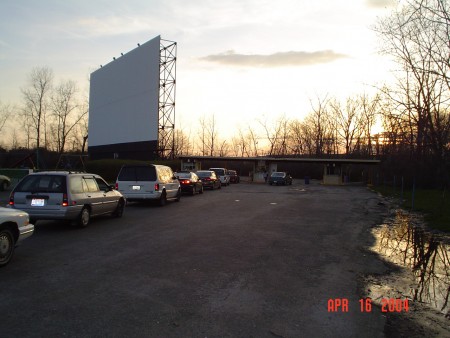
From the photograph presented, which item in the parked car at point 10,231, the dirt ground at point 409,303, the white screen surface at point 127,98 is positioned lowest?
the dirt ground at point 409,303

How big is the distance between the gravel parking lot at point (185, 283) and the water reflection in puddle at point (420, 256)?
0.66 metres

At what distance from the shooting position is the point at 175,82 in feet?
145

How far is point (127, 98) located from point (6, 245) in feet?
143

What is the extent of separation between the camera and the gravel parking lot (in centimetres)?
446

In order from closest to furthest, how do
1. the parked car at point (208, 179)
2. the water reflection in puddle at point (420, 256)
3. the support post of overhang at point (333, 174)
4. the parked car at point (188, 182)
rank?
the water reflection in puddle at point (420, 256) < the parked car at point (188, 182) < the parked car at point (208, 179) < the support post of overhang at point (333, 174)

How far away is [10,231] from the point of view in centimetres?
696

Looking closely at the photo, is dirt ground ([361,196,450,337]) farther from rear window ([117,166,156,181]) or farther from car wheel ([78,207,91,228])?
rear window ([117,166,156,181])

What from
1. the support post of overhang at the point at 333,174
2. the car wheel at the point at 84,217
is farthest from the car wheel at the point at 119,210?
the support post of overhang at the point at 333,174

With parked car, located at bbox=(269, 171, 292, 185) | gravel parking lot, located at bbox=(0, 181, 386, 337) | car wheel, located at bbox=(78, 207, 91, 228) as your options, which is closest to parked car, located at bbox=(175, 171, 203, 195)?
car wheel, located at bbox=(78, 207, 91, 228)

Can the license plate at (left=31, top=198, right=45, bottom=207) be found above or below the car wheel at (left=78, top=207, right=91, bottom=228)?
above

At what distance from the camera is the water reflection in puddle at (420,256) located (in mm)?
6139

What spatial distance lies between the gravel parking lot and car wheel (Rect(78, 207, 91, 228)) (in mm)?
331

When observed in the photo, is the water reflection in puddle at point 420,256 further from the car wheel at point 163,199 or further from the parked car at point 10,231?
the car wheel at point 163,199

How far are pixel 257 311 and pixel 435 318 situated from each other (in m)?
2.35
